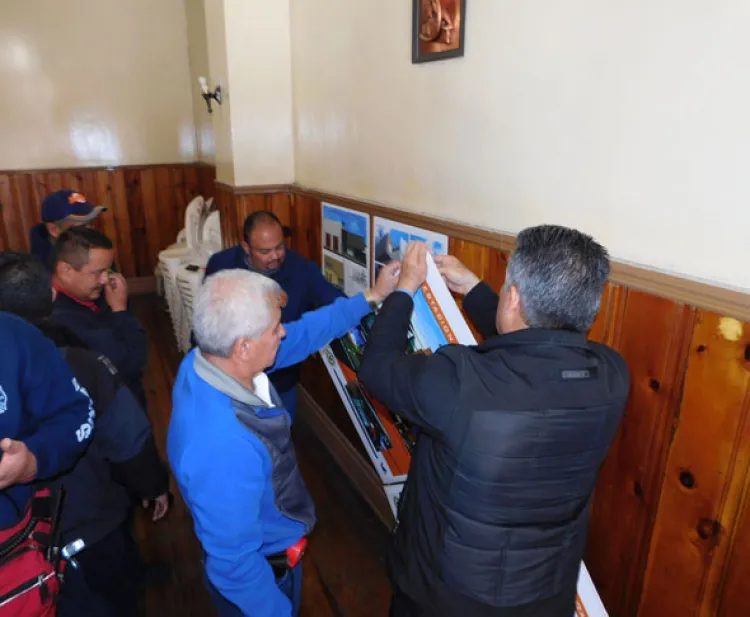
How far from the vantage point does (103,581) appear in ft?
5.64

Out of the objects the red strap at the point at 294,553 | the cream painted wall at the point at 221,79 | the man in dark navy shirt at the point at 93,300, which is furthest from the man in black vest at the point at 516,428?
the cream painted wall at the point at 221,79

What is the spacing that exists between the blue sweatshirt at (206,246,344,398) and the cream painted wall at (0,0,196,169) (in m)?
4.20

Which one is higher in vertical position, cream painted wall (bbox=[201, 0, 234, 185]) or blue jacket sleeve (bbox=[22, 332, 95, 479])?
cream painted wall (bbox=[201, 0, 234, 185])

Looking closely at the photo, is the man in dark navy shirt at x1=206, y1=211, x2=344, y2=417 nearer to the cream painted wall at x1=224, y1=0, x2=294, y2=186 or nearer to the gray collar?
the cream painted wall at x1=224, y1=0, x2=294, y2=186

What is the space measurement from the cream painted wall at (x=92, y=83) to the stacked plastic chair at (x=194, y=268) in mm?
1990

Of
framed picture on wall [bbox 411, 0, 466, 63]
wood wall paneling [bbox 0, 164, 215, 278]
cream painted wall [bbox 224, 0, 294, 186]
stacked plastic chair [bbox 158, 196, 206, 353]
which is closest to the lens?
framed picture on wall [bbox 411, 0, 466, 63]

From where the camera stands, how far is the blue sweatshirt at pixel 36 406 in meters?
1.20

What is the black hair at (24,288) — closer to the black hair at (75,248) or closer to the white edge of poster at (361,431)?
the black hair at (75,248)

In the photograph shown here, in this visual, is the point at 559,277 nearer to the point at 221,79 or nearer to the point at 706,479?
the point at 706,479

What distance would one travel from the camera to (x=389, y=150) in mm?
2219

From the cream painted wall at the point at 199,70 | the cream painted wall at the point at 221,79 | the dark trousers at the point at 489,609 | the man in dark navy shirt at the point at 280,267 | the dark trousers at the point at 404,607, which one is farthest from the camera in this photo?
the cream painted wall at the point at 199,70

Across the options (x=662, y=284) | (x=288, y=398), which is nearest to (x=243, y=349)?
(x=662, y=284)

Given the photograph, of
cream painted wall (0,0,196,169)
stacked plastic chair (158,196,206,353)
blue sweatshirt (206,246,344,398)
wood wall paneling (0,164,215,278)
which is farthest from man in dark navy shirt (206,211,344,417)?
cream painted wall (0,0,196,169)

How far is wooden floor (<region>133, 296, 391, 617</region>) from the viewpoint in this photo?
2.18 metres
